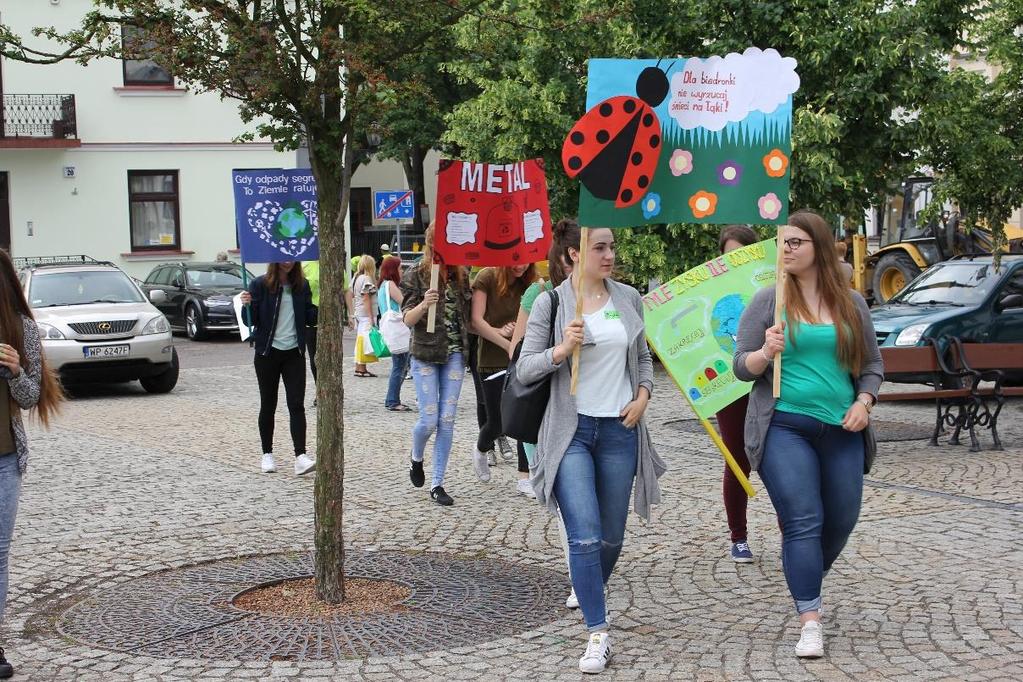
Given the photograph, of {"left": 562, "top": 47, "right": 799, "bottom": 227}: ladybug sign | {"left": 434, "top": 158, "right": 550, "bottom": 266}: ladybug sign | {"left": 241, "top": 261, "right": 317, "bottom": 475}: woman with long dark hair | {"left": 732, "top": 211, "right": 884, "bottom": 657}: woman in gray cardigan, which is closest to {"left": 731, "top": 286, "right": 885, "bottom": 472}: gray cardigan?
{"left": 732, "top": 211, "right": 884, "bottom": 657}: woman in gray cardigan

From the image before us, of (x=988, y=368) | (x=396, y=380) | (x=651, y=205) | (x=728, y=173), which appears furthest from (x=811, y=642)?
(x=396, y=380)

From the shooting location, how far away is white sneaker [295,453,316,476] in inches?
418

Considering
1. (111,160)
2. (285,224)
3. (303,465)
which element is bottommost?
(303,465)

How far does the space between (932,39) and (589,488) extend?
8.63m

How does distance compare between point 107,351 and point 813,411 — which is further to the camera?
point 107,351

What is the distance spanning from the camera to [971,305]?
1584 cm

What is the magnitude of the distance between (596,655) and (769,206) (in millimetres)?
2307

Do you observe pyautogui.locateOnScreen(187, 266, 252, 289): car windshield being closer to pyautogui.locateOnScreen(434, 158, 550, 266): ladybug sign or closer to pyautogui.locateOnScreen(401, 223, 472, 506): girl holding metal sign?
pyautogui.locateOnScreen(401, 223, 472, 506): girl holding metal sign

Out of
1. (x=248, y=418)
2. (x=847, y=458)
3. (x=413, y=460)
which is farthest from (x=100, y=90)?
(x=847, y=458)

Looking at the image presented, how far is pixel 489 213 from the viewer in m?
8.05

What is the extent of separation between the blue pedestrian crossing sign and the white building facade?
768 centimetres

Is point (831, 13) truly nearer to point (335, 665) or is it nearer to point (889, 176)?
point (889, 176)

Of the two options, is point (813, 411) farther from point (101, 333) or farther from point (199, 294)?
point (199, 294)

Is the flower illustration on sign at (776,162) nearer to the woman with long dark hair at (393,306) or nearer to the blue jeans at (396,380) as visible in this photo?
the woman with long dark hair at (393,306)
